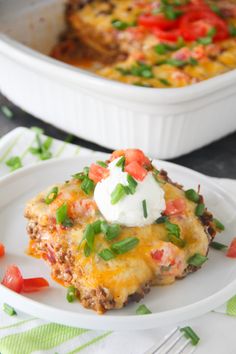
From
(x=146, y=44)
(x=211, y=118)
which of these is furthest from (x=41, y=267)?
(x=146, y=44)

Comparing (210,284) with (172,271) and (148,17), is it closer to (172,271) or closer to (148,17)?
(172,271)

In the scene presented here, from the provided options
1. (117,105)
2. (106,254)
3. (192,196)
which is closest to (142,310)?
(106,254)

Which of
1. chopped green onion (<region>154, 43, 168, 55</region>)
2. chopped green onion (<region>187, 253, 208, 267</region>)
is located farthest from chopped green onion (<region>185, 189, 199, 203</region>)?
chopped green onion (<region>154, 43, 168, 55</region>)

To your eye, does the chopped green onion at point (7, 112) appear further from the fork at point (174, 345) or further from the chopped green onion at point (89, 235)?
the fork at point (174, 345)

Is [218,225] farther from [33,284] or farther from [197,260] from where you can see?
[33,284]

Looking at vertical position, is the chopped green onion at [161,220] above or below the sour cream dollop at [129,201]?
below

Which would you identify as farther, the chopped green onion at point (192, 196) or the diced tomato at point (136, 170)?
the chopped green onion at point (192, 196)

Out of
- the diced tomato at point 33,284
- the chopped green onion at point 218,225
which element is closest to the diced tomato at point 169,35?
the chopped green onion at point 218,225
